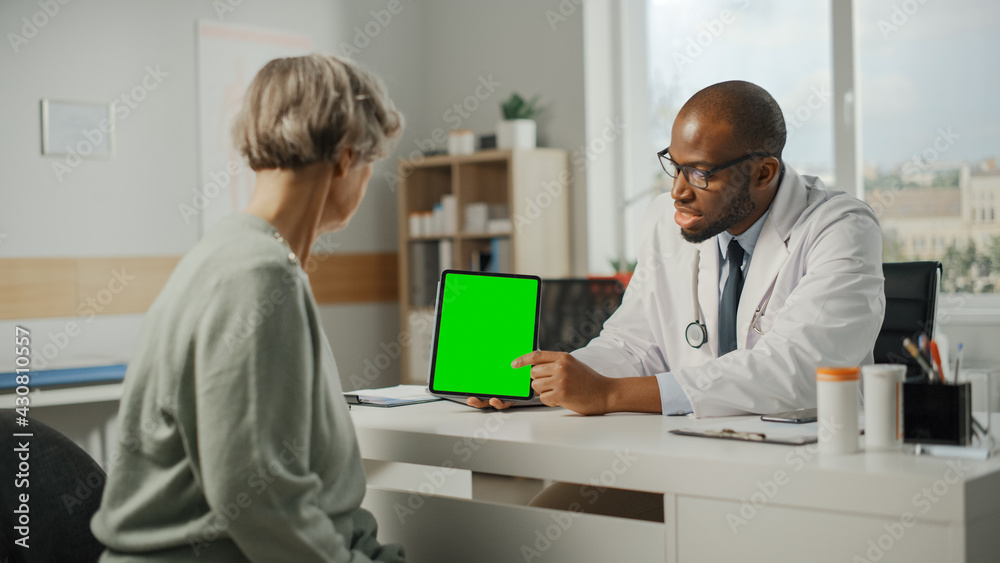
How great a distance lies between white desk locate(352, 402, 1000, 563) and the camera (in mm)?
1131

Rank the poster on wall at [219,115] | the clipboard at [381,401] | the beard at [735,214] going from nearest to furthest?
the clipboard at [381,401] → the beard at [735,214] → the poster on wall at [219,115]

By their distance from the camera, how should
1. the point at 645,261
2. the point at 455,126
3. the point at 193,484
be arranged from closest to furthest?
the point at 193,484
the point at 645,261
the point at 455,126

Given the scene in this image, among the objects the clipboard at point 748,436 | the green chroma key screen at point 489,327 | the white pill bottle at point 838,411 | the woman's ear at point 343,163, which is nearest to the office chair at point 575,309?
the green chroma key screen at point 489,327

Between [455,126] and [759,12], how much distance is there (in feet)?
6.18

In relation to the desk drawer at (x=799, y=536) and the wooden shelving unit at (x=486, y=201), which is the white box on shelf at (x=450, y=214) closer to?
the wooden shelving unit at (x=486, y=201)

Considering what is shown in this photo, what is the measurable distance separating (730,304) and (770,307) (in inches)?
4.0

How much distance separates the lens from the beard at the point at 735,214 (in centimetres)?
198

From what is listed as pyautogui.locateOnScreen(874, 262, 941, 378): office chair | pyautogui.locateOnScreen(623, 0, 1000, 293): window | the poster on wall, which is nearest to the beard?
pyautogui.locateOnScreen(874, 262, 941, 378): office chair

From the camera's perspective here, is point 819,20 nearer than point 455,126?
Yes

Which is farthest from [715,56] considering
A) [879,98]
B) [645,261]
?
[645,261]

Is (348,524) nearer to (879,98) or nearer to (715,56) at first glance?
(879,98)

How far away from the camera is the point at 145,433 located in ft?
3.72

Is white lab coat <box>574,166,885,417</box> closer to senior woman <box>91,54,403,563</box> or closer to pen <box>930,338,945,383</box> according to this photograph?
pen <box>930,338,945,383</box>

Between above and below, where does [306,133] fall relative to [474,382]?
above
